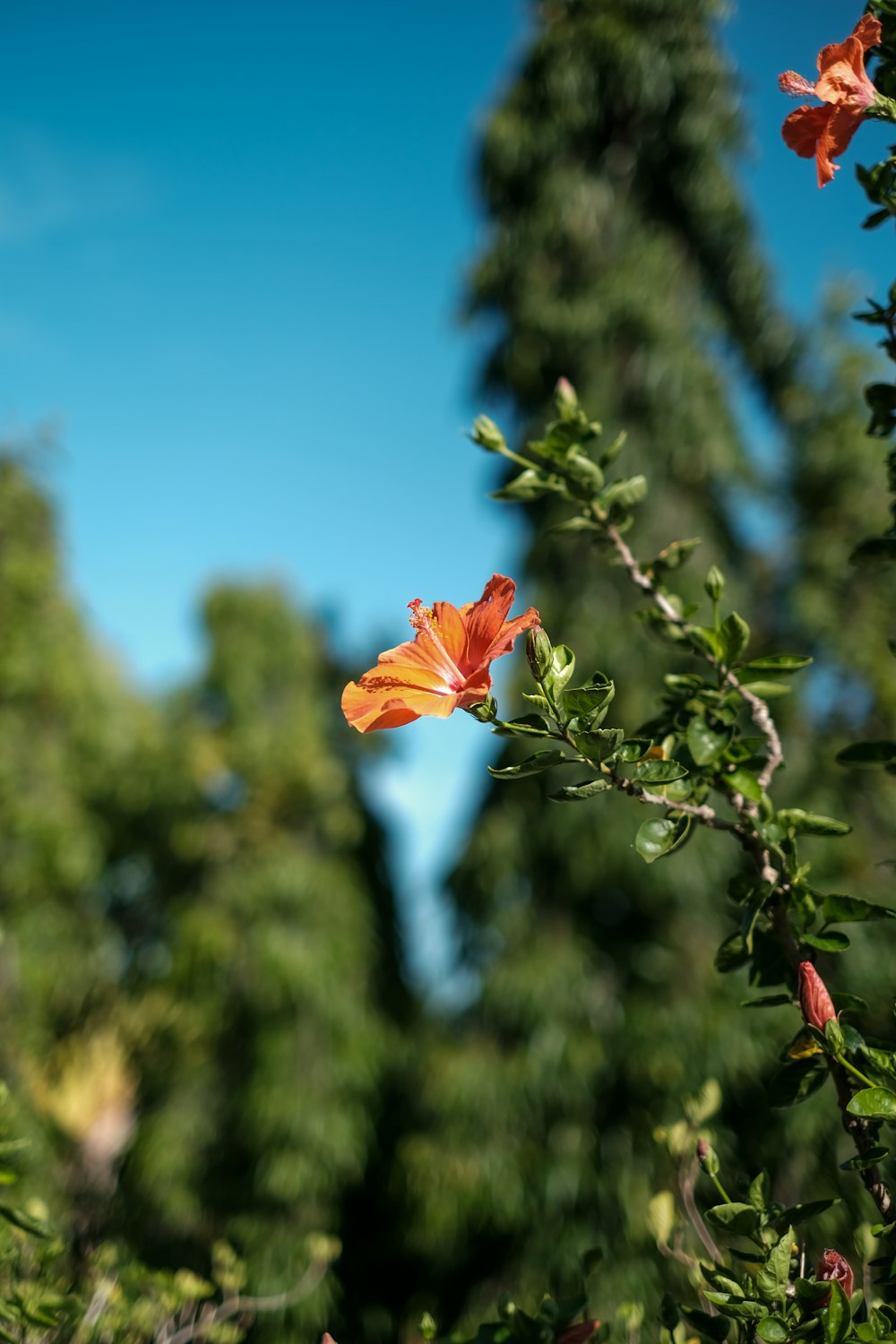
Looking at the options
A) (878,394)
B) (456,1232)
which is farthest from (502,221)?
(456,1232)

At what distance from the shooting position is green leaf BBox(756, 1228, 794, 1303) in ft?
2.34

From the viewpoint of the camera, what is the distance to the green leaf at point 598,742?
71 centimetres

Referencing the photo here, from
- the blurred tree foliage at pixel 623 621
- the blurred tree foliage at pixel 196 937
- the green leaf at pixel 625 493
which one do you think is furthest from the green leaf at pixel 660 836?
the blurred tree foliage at pixel 196 937

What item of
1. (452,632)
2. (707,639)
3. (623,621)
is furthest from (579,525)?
(623,621)

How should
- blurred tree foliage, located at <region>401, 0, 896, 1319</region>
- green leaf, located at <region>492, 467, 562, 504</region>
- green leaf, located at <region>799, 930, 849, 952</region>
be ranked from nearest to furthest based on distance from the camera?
1. green leaf, located at <region>799, 930, 849, 952</region>
2. green leaf, located at <region>492, 467, 562, 504</region>
3. blurred tree foliage, located at <region>401, 0, 896, 1319</region>

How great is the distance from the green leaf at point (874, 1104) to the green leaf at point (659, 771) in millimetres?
257

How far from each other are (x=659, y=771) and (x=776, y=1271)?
38cm

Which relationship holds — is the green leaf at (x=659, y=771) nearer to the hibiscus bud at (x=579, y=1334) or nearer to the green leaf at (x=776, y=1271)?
the green leaf at (x=776, y=1271)

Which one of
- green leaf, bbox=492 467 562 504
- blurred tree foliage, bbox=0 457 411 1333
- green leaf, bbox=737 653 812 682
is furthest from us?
blurred tree foliage, bbox=0 457 411 1333

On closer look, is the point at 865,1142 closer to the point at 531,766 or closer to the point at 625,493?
the point at 531,766

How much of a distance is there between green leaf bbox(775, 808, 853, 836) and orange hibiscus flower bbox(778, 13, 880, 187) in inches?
21.4

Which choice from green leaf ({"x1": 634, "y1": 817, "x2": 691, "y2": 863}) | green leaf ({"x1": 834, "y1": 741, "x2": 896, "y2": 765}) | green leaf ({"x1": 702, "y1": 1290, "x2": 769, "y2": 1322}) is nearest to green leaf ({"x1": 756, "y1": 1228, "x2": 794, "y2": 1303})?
green leaf ({"x1": 702, "y1": 1290, "x2": 769, "y2": 1322})

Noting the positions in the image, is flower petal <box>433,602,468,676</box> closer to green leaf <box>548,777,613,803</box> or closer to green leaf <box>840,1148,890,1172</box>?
green leaf <box>548,777,613,803</box>

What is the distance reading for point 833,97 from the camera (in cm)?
82
